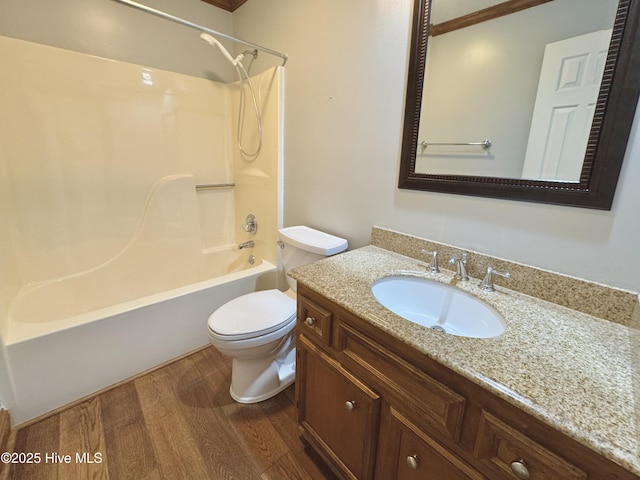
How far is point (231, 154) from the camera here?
8.15 ft

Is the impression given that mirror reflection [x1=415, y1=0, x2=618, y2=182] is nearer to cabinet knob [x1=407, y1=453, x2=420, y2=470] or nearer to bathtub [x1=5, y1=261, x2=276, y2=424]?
cabinet knob [x1=407, y1=453, x2=420, y2=470]

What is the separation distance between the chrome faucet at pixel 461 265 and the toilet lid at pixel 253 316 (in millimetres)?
819

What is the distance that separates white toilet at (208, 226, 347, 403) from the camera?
1344 millimetres

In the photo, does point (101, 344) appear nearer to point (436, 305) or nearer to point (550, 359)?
point (436, 305)

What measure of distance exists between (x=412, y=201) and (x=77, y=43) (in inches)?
90.6

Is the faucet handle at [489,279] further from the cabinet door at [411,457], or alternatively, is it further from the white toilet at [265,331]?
the white toilet at [265,331]

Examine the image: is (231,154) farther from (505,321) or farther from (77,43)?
(505,321)

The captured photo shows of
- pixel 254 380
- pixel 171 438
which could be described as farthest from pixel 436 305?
pixel 171 438

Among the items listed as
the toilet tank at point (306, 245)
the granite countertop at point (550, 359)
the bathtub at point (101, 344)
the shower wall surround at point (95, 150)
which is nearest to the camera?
the granite countertop at point (550, 359)

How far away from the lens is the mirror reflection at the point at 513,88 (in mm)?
838

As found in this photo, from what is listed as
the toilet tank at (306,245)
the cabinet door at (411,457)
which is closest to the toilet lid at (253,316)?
the toilet tank at (306,245)

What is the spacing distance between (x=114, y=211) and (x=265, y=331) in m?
1.51

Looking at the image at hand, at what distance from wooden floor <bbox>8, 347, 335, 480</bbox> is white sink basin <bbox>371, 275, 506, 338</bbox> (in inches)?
30.4

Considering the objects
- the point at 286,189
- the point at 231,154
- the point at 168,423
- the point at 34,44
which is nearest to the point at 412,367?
the point at 168,423
